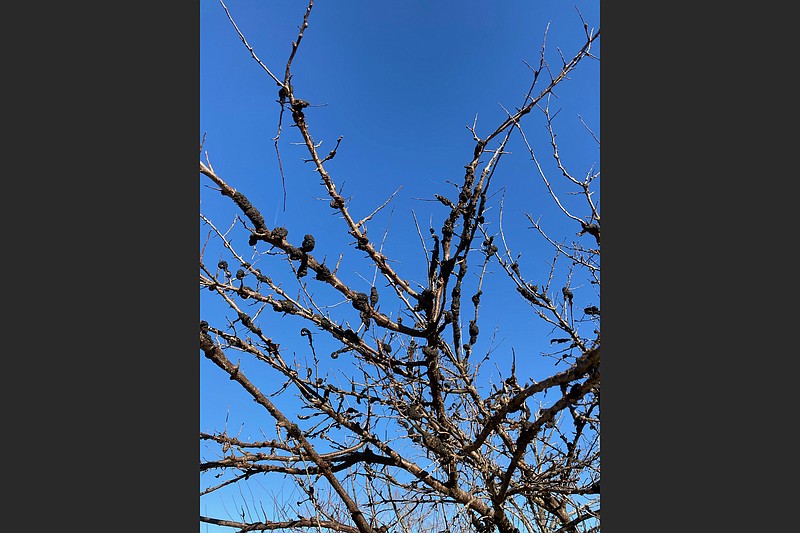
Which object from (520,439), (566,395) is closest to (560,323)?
(520,439)

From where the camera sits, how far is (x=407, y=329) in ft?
7.21

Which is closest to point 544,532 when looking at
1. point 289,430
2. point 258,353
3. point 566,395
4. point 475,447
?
point 475,447

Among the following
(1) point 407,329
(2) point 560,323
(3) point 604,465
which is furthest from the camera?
(2) point 560,323

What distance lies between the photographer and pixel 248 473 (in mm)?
2422

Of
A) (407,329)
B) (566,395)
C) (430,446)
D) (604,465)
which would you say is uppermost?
(407,329)

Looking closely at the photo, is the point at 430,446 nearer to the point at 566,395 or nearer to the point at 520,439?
the point at 520,439

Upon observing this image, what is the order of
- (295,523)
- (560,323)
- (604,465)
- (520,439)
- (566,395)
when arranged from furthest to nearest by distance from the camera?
(560,323), (295,523), (520,439), (566,395), (604,465)

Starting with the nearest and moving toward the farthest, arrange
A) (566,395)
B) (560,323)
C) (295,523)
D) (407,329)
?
1. (566,395)
2. (407,329)
3. (295,523)
4. (560,323)

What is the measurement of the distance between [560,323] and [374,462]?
1079 mm

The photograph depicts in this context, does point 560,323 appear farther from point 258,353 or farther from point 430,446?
point 258,353

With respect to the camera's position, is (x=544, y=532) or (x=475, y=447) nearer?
(x=475, y=447)

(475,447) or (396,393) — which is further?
(396,393)

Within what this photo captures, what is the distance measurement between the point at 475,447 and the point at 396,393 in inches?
18.8

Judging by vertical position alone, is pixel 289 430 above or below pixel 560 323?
below
